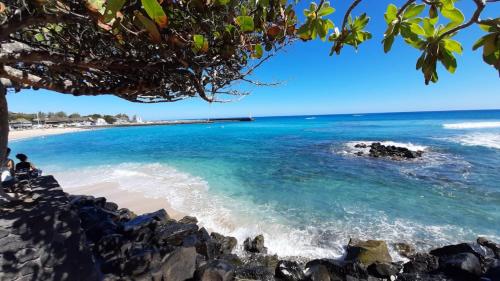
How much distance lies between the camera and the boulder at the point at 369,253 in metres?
5.20

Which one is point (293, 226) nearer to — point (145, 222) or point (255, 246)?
point (255, 246)

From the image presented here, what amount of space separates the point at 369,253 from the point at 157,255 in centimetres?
408

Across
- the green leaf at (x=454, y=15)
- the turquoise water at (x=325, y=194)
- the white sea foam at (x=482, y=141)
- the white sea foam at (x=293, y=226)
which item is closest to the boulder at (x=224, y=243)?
the white sea foam at (x=293, y=226)

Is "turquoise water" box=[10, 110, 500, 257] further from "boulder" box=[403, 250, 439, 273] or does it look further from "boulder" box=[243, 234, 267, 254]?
"boulder" box=[403, 250, 439, 273]

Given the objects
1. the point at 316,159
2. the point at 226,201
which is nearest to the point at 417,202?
the point at 226,201

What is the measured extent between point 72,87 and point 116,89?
68 centimetres

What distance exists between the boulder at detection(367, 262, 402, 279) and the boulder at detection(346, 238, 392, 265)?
0.57 ft

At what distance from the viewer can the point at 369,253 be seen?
17.2 feet

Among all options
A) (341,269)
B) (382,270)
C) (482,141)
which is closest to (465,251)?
(382,270)

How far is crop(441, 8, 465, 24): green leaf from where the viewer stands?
891 mm

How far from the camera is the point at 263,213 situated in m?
8.26

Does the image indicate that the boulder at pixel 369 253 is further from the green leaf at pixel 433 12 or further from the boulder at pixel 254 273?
the green leaf at pixel 433 12

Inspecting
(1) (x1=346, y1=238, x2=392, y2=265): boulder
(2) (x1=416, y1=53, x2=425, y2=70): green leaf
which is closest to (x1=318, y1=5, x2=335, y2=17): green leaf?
(2) (x1=416, y1=53, x2=425, y2=70): green leaf

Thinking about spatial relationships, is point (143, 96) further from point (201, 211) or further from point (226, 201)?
point (226, 201)
